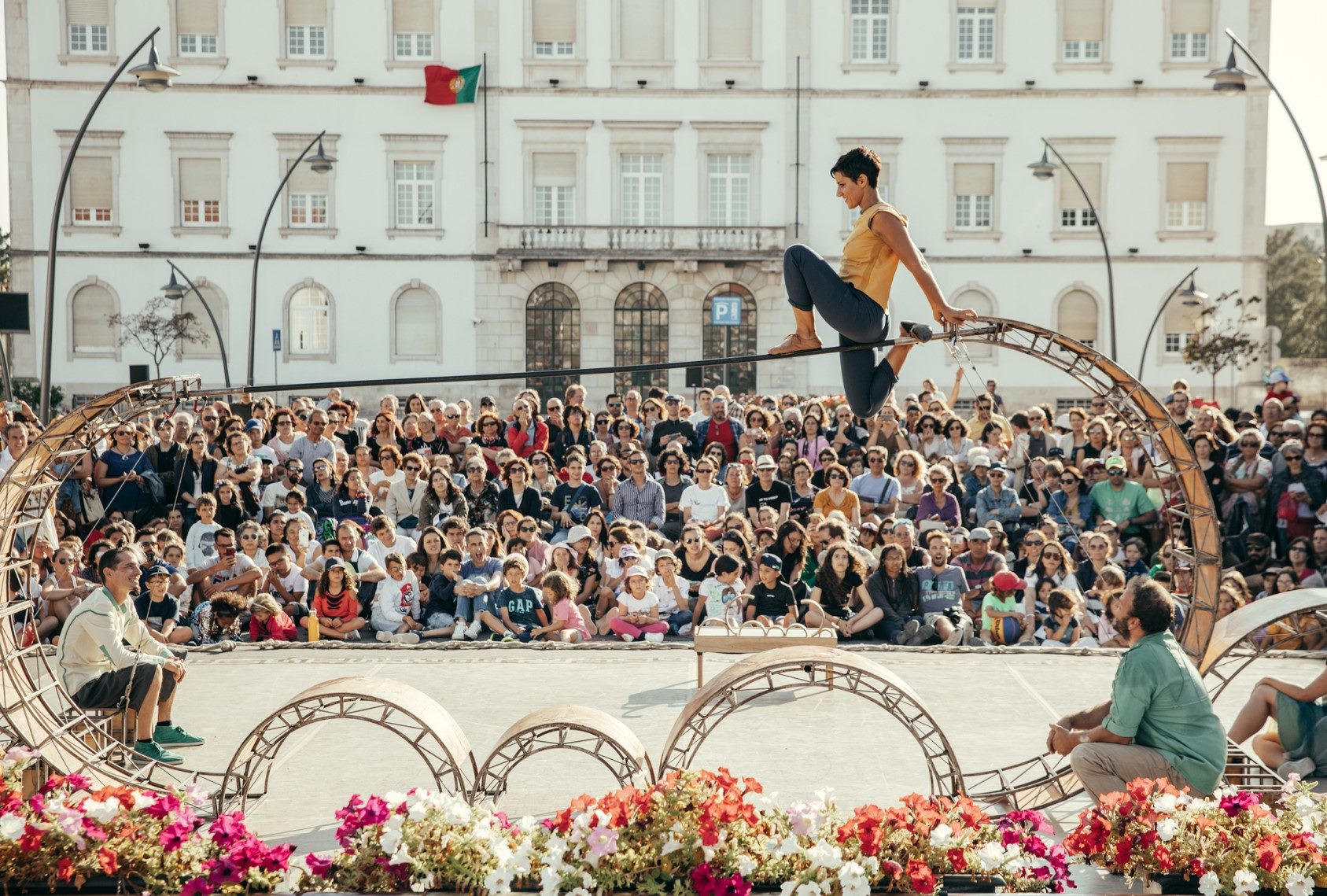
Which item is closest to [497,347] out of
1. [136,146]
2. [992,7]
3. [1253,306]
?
[136,146]

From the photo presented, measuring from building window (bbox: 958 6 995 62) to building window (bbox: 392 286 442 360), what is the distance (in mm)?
14701

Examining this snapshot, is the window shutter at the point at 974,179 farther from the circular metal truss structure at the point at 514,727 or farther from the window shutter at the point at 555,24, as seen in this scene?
the circular metal truss structure at the point at 514,727

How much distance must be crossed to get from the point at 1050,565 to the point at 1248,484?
2.62m

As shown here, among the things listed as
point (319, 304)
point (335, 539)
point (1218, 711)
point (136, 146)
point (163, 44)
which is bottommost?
point (1218, 711)

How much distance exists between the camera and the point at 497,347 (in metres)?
34.0

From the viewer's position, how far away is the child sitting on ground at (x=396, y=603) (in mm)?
10852

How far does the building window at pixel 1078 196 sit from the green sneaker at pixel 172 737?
30.0 meters

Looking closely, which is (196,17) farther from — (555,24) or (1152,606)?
(1152,606)

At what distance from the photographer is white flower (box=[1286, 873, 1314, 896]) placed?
4785mm

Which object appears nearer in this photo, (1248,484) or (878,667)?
(878,667)

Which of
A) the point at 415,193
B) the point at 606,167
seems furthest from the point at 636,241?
the point at 415,193

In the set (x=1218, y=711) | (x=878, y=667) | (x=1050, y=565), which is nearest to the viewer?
(x=878, y=667)

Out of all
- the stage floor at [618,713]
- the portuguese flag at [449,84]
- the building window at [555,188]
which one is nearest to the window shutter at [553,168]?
the building window at [555,188]

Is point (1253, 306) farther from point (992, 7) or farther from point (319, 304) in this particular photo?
point (319, 304)
